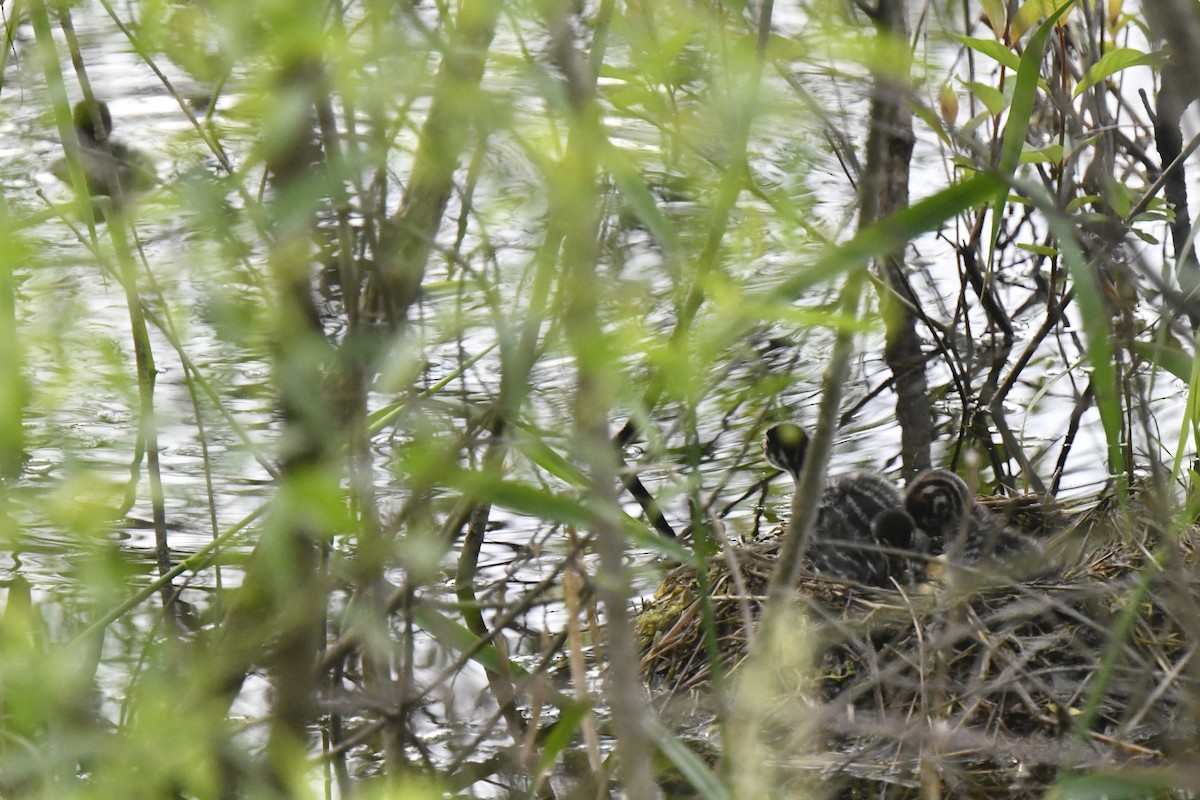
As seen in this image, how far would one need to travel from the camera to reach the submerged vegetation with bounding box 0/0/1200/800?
1418 millimetres

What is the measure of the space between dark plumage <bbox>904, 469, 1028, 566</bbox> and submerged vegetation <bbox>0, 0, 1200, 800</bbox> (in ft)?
0.60

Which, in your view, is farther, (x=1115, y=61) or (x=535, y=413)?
Result: (x=1115, y=61)

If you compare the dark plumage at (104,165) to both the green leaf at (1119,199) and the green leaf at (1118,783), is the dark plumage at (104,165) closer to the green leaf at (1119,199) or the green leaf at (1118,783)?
the green leaf at (1118,783)

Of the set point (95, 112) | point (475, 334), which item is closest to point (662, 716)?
point (475, 334)

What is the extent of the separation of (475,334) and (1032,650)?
62.0 inches

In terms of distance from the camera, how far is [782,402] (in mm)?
4145

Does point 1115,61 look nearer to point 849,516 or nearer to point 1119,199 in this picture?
point 1119,199

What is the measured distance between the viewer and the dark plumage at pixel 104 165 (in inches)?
69.1

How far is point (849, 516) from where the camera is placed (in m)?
3.90

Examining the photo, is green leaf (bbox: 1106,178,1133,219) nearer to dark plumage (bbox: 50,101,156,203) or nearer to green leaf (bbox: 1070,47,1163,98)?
green leaf (bbox: 1070,47,1163,98)

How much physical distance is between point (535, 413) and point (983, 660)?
124 centimetres

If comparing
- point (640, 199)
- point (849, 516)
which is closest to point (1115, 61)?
point (849, 516)

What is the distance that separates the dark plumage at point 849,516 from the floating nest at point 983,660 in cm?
17

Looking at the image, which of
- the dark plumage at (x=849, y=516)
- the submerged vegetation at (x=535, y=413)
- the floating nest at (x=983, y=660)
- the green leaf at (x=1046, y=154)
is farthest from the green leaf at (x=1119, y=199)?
the dark plumage at (x=849, y=516)
